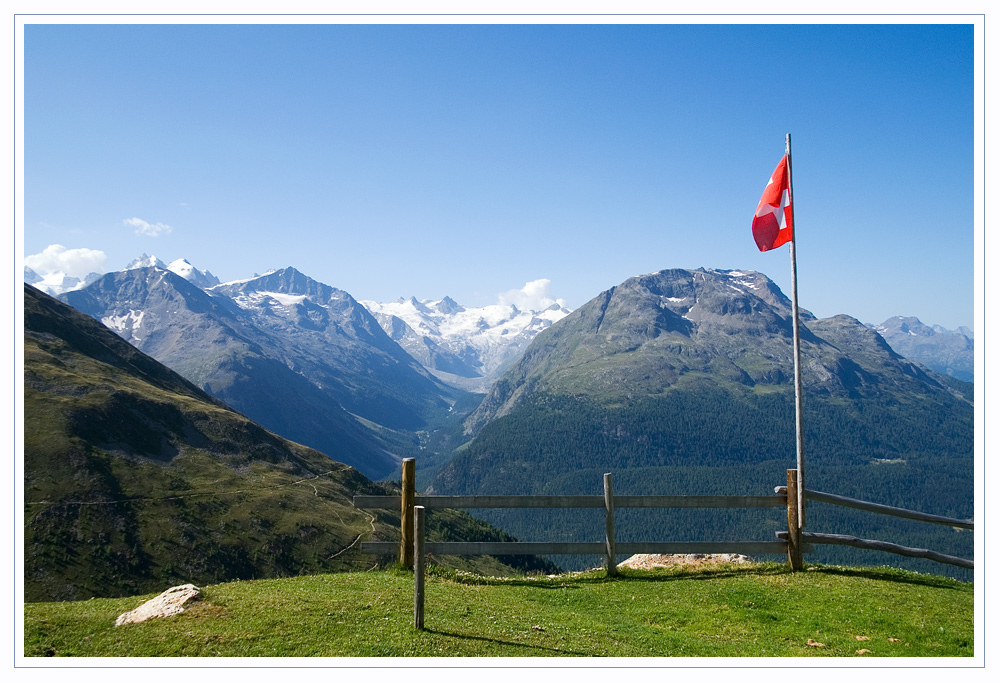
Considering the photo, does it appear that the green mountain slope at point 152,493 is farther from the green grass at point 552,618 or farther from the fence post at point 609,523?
the fence post at point 609,523

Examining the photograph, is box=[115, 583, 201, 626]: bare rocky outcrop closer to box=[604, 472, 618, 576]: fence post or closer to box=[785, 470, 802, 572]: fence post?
box=[604, 472, 618, 576]: fence post

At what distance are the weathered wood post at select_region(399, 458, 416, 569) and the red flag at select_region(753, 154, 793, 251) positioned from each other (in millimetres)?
14448

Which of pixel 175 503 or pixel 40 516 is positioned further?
pixel 175 503

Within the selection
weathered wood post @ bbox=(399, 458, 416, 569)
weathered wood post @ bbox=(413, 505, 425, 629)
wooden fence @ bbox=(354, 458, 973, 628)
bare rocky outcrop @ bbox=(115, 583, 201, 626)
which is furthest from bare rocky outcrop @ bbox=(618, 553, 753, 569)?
bare rocky outcrop @ bbox=(115, 583, 201, 626)

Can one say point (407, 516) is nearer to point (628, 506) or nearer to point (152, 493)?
point (628, 506)

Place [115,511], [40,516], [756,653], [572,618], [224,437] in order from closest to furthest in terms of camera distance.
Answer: [756,653]
[572,618]
[40,516]
[115,511]
[224,437]

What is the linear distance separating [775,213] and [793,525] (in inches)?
421

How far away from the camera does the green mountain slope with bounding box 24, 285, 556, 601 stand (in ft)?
366
